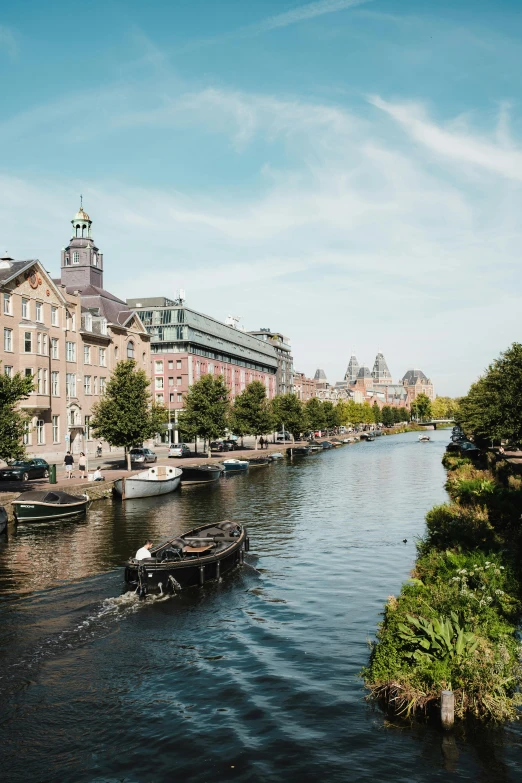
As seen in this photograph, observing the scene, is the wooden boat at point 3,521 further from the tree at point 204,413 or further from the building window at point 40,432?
the tree at point 204,413

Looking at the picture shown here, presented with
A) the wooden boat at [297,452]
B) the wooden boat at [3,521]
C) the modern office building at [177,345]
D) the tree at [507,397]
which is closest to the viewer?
the wooden boat at [3,521]

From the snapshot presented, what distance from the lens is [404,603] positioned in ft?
56.5

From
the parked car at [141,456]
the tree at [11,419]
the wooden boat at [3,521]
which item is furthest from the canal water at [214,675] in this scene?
the parked car at [141,456]

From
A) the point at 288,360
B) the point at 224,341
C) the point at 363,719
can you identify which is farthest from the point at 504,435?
the point at 288,360

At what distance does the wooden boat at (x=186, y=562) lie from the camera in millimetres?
22938

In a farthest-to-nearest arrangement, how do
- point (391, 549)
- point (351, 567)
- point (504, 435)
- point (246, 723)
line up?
point (504, 435) < point (391, 549) < point (351, 567) < point (246, 723)

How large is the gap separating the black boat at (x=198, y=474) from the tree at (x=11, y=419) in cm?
2112

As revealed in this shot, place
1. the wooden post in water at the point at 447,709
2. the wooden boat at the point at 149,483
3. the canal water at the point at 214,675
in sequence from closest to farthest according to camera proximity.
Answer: the canal water at the point at 214,675 < the wooden post in water at the point at 447,709 < the wooden boat at the point at 149,483

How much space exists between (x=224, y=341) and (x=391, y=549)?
4233 inches

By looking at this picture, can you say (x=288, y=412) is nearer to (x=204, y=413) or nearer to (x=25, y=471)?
(x=204, y=413)

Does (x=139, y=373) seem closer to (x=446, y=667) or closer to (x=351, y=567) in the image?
(x=351, y=567)

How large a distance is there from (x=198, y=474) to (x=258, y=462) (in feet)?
73.9

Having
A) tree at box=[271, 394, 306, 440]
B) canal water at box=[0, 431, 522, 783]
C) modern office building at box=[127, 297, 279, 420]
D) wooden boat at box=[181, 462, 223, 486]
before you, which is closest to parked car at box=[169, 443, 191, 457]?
wooden boat at box=[181, 462, 223, 486]

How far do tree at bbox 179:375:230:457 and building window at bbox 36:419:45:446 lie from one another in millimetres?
17424
